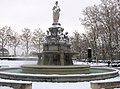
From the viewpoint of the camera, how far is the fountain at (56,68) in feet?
52.2

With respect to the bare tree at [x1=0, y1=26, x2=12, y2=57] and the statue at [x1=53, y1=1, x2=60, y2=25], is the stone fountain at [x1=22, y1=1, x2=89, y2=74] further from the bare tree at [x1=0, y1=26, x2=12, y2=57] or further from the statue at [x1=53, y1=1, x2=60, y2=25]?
the bare tree at [x1=0, y1=26, x2=12, y2=57]

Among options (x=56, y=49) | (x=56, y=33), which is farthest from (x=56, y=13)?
(x=56, y=49)

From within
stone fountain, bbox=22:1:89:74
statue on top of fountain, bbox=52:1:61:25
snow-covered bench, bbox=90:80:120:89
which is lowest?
snow-covered bench, bbox=90:80:120:89

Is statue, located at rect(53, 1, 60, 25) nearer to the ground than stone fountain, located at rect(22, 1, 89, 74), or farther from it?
farther from it

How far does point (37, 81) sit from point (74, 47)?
58.8 metres

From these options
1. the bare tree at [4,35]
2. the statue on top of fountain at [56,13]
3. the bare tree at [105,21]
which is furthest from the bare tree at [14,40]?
the statue on top of fountain at [56,13]

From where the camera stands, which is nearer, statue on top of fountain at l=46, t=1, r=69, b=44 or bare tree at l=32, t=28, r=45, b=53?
statue on top of fountain at l=46, t=1, r=69, b=44

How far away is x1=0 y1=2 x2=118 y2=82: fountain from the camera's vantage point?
626 inches

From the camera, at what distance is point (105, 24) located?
43969 millimetres

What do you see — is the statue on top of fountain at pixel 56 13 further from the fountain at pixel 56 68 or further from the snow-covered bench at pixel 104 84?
the snow-covered bench at pixel 104 84

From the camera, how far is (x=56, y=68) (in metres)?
18.3

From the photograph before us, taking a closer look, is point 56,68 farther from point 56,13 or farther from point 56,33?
point 56,13

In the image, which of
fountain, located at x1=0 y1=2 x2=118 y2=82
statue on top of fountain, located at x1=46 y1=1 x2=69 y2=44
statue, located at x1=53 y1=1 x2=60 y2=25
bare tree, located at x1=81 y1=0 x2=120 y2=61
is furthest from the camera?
bare tree, located at x1=81 y1=0 x2=120 y2=61

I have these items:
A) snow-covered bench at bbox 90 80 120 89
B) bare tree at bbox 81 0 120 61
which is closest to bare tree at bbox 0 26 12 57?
bare tree at bbox 81 0 120 61
